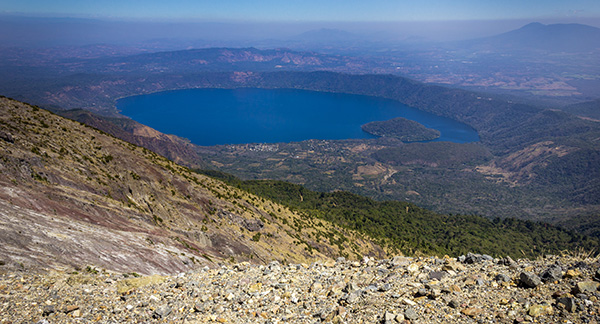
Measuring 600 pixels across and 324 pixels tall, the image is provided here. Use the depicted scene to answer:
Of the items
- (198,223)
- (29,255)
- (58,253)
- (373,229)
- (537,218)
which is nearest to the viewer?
(29,255)

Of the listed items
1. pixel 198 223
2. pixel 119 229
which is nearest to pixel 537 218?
pixel 198 223

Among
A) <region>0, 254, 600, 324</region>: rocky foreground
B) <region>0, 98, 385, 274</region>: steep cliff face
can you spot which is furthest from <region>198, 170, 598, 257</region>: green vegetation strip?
<region>0, 254, 600, 324</region>: rocky foreground

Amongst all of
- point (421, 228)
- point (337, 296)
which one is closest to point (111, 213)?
point (337, 296)

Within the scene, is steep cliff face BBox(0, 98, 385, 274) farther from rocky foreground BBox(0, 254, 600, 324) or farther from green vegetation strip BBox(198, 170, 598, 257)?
green vegetation strip BBox(198, 170, 598, 257)

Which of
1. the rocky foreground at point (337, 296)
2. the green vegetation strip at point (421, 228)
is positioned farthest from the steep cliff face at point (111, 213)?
the green vegetation strip at point (421, 228)

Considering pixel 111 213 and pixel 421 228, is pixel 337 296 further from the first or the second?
pixel 421 228

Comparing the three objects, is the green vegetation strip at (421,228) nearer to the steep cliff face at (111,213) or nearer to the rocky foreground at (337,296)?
the steep cliff face at (111,213)

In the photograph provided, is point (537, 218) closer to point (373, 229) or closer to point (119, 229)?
point (373, 229)
